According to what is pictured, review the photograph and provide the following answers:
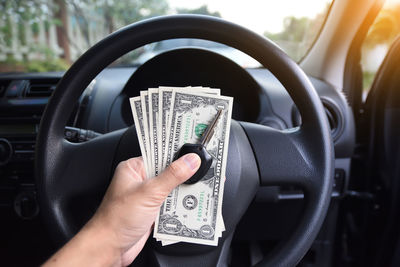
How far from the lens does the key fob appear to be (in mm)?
731

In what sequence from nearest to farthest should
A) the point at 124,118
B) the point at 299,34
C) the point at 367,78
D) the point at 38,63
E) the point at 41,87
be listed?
1. the point at 124,118
2. the point at 41,87
3. the point at 367,78
4. the point at 299,34
5. the point at 38,63

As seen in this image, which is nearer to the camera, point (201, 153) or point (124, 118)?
point (201, 153)

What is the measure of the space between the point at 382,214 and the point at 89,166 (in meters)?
1.18

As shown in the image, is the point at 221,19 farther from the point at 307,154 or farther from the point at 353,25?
the point at 353,25

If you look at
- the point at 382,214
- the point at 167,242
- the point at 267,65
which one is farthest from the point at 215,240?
the point at 382,214

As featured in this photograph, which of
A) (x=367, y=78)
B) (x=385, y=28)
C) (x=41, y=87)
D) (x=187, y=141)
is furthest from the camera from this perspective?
(x=367, y=78)

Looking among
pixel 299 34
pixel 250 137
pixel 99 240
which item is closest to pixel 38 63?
pixel 299 34

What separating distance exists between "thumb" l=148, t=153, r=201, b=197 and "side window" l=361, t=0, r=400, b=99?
1245mm

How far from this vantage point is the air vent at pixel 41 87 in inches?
57.3

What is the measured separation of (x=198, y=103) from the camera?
2.66 feet

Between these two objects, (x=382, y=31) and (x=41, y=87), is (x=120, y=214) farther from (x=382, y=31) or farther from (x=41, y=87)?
(x=382, y=31)

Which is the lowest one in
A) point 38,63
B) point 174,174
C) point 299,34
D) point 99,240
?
point 38,63

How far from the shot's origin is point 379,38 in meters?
1.73

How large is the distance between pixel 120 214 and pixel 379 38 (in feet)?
5.22
